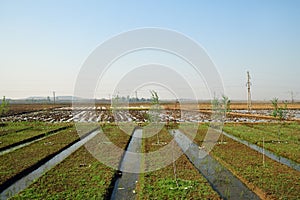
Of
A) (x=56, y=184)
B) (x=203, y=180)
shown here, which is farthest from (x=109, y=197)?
(x=203, y=180)

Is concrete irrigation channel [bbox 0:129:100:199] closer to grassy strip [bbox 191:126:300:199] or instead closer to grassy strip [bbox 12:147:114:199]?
grassy strip [bbox 12:147:114:199]

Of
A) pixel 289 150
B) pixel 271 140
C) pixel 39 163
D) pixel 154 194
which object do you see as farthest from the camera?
pixel 271 140

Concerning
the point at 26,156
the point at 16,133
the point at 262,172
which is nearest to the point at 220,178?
the point at 262,172

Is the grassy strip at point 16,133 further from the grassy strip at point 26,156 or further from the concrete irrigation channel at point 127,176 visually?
the concrete irrigation channel at point 127,176

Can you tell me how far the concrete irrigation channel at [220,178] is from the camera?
9.39 m

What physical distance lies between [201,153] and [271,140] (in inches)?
261

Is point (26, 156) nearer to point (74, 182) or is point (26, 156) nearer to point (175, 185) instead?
point (74, 182)

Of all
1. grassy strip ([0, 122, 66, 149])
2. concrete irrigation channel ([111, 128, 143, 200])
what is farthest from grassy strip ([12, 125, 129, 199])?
grassy strip ([0, 122, 66, 149])

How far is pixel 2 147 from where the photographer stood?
1798cm

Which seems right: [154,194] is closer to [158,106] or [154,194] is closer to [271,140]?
[158,106]

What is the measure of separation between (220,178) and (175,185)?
7.46ft

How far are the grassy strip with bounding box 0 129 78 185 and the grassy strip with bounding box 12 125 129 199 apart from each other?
1.46 m

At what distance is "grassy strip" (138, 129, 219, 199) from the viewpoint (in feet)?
29.2

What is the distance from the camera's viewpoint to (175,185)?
9.92 meters
